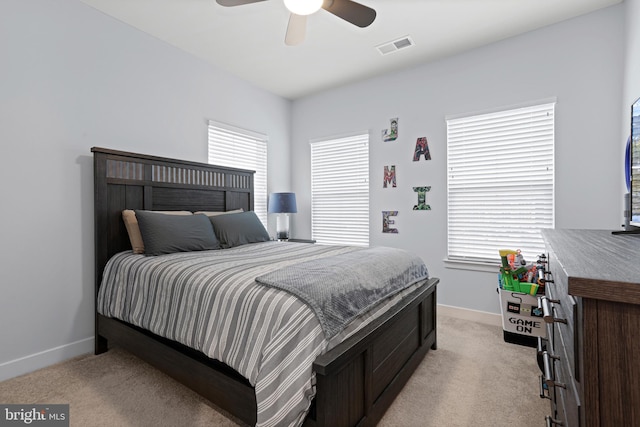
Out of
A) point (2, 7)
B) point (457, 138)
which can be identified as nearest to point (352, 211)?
point (457, 138)

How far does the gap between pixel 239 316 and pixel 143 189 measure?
192 centimetres

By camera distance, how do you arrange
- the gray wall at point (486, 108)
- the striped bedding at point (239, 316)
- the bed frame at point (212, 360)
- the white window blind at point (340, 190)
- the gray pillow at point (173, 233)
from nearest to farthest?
the striped bedding at point (239, 316) < the bed frame at point (212, 360) < the gray pillow at point (173, 233) < the gray wall at point (486, 108) < the white window blind at point (340, 190)

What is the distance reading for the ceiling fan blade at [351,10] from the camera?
6.50 ft

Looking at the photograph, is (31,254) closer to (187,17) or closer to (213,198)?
(213,198)

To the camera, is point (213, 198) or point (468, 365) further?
point (213, 198)

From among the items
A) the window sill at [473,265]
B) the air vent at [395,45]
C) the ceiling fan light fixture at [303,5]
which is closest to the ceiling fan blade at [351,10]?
the ceiling fan light fixture at [303,5]

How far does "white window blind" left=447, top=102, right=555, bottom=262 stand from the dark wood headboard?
2490mm

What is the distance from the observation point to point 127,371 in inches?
85.3

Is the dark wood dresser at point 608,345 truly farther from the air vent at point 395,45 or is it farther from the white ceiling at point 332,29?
the air vent at point 395,45

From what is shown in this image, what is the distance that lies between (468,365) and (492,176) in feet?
5.96

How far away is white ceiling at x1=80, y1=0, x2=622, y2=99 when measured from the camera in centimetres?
251

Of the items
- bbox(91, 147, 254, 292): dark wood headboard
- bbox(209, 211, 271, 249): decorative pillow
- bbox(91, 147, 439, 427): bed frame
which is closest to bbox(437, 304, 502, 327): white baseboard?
bbox(91, 147, 439, 427): bed frame

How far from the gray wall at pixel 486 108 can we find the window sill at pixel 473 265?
3 centimetres

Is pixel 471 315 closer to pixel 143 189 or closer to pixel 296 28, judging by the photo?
pixel 296 28
